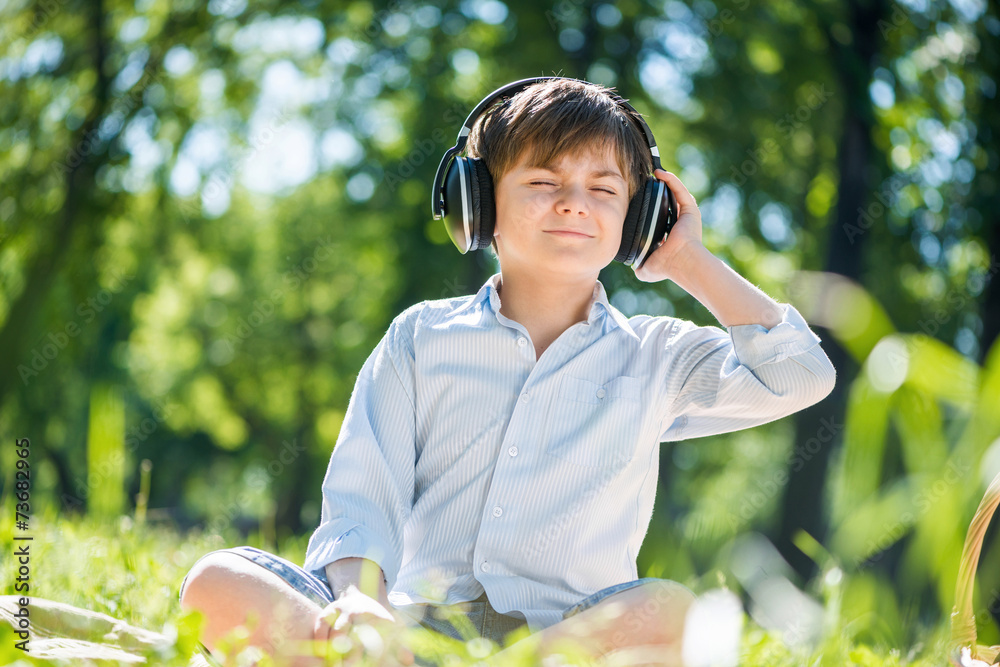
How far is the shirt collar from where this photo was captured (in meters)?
2.18

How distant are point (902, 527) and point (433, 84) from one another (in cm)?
784

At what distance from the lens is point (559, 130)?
2125mm

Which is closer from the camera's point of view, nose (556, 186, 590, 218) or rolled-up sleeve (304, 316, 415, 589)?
rolled-up sleeve (304, 316, 415, 589)

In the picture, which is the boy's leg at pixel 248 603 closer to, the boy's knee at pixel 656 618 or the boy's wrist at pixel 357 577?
the boy's wrist at pixel 357 577

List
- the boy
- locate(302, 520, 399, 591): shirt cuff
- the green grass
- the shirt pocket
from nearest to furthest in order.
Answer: the green grass < locate(302, 520, 399, 591): shirt cuff < the boy < the shirt pocket

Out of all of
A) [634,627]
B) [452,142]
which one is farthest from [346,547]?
[452,142]

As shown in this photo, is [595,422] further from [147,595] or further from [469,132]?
[147,595]

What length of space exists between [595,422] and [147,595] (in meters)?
1.33

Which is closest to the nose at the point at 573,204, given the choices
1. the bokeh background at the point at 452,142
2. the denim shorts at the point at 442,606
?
the denim shorts at the point at 442,606

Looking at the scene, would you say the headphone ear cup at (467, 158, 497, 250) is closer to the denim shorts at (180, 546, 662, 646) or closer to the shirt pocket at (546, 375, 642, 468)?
the shirt pocket at (546, 375, 642, 468)

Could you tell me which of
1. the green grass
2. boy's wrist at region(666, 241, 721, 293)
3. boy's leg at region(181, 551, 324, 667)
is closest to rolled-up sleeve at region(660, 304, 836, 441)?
boy's wrist at region(666, 241, 721, 293)

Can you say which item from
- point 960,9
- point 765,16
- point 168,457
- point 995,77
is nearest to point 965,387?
point 995,77

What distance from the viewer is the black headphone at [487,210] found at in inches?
83.6

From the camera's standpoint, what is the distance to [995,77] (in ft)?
17.7
